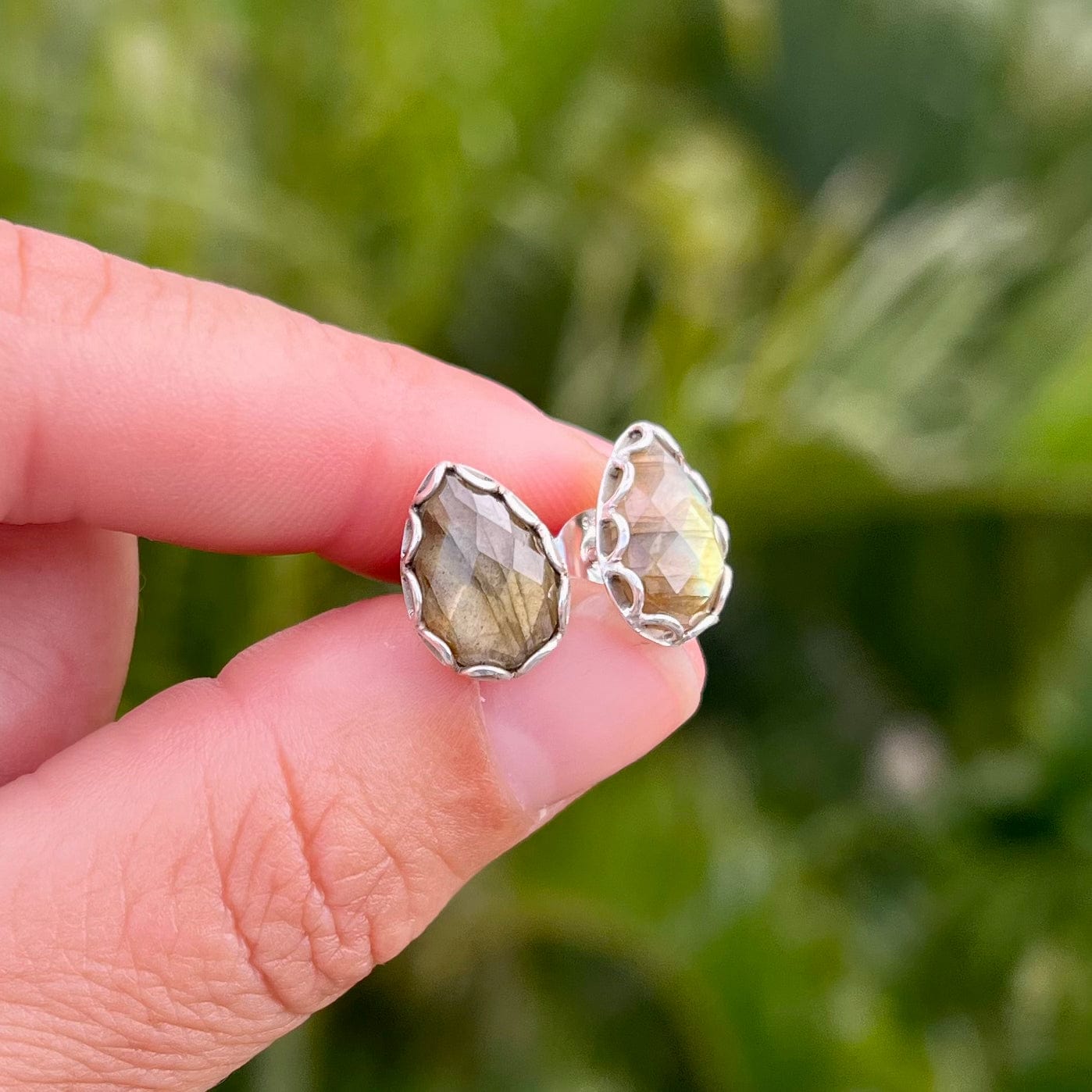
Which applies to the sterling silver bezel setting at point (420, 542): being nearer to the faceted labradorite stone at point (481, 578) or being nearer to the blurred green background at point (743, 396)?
the faceted labradorite stone at point (481, 578)

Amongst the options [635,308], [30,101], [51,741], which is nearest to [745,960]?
[51,741]

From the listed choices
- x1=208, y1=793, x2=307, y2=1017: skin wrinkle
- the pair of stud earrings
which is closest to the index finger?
the pair of stud earrings

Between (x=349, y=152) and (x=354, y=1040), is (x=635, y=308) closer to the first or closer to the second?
(x=349, y=152)

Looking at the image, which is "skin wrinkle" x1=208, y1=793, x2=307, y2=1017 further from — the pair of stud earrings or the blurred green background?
the blurred green background

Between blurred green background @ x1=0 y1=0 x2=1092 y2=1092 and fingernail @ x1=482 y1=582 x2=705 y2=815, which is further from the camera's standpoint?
blurred green background @ x1=0 y1=0 x2=1092 y2=1092

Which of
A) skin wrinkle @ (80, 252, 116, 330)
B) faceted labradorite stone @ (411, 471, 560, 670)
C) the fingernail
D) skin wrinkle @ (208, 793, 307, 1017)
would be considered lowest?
skin wrinkle @ (208, 793, 307, 1017)

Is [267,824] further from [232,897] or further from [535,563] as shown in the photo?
[535,563]
